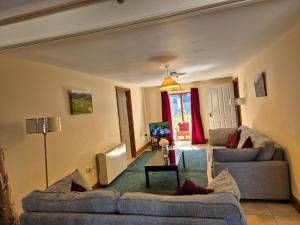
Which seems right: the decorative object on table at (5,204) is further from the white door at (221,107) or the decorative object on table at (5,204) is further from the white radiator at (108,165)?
the white door at (221,107)

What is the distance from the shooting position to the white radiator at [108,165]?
4.17 metres

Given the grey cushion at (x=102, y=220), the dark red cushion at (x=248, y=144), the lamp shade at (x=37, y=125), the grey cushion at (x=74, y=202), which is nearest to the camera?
the grey cushion at (x=102, y=220)

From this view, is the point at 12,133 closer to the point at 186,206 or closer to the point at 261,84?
the point at 186,206

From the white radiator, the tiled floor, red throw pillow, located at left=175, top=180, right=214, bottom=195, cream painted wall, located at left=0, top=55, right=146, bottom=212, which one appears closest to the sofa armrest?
the tiled floor

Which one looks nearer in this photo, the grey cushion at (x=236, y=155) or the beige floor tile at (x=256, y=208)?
the beige floor tile at (x=256, y=208)

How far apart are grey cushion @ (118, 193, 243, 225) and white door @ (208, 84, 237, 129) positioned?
582cm

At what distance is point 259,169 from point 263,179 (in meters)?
0.14

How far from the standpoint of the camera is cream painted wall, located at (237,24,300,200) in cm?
255

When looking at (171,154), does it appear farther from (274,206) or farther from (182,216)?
(182,216)

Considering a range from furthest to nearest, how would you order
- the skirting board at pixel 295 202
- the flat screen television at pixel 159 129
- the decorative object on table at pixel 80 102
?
the flat screen television at pixel 159 129, the decorative object on table at pixel 80 102, the skirting board at pixel 295 202

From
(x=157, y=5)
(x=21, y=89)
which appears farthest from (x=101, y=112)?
(x=157, y=5)

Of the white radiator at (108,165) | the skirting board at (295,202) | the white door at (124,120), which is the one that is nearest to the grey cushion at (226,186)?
the skirting board at (295,202)

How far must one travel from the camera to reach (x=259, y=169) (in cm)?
299

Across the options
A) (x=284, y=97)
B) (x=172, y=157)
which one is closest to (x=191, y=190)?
(x=284, y=97)
